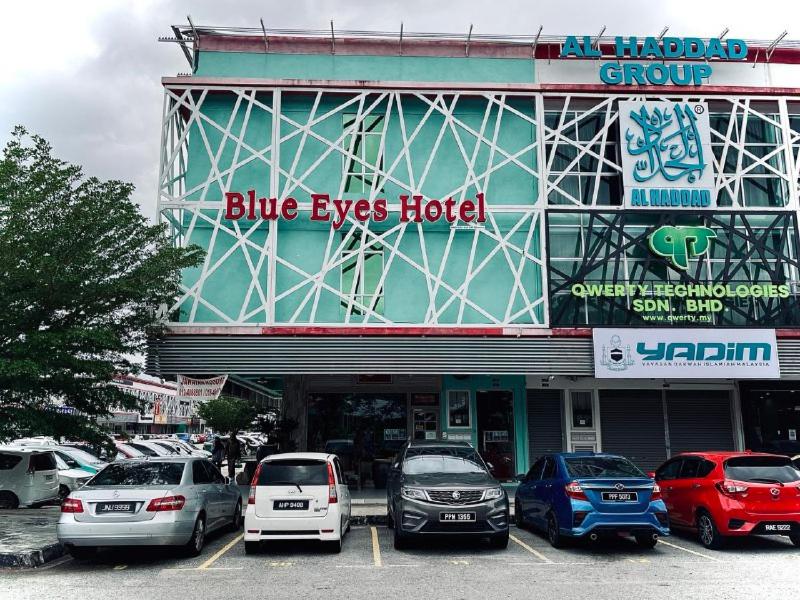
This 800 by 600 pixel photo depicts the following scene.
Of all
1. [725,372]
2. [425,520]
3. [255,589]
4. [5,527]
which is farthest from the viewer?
[725,372]

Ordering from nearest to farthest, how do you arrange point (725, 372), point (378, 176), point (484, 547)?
point (484, 547) → point (725, 372) → point (378, 176)

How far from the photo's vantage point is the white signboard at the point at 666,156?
20.0m

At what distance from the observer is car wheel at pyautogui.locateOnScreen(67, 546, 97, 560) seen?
10117 millimetres

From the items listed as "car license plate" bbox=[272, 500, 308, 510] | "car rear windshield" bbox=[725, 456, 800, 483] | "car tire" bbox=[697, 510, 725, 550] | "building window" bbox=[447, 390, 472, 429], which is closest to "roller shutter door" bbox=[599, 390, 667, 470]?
"building window" bbox=[447, 390, 472, 429]

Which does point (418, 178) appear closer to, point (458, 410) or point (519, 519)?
point (458, 410)

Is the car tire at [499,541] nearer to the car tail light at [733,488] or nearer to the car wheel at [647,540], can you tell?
the car wheel at [647,540]

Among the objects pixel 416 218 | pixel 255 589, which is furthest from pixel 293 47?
pixel 255 589

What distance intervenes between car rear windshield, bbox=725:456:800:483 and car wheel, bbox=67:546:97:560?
10355mm

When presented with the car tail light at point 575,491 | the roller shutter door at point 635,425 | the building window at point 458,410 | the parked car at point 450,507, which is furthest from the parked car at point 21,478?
the roller shutter door at point 635,425

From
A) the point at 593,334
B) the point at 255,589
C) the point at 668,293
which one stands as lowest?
the point at 255,589

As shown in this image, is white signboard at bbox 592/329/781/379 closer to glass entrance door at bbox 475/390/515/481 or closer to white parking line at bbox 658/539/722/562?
glass entrance door at bbox 475/390/515/481

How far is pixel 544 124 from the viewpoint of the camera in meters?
20.7

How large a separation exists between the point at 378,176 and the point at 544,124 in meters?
5.38

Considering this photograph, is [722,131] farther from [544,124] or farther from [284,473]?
[284,473]
